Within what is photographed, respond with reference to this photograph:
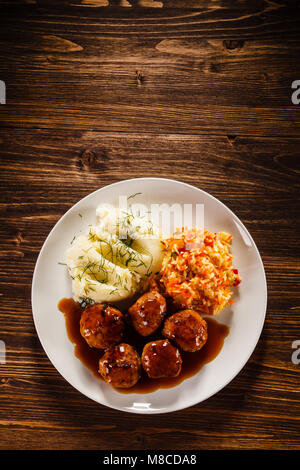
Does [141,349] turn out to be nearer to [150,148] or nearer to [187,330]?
[187,330]

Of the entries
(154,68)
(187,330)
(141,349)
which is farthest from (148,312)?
(154,68)

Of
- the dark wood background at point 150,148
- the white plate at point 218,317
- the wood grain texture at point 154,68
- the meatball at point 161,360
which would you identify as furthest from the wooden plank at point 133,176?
the meatball at point 161,360

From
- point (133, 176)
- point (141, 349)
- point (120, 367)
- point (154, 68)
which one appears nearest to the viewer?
point (120, 367)

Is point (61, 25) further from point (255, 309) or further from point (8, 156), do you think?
point (255, 309)

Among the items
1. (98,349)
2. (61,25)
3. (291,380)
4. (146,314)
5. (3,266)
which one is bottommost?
(291,380)

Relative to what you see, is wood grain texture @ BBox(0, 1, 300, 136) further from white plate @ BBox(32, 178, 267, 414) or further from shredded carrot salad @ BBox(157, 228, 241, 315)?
shredded carrot salad @ BBox(157, 228, 241, 315)

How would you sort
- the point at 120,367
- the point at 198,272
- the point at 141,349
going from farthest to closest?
1. the point at 141,349
2. the point at 198,272
3. the point at 120,367
